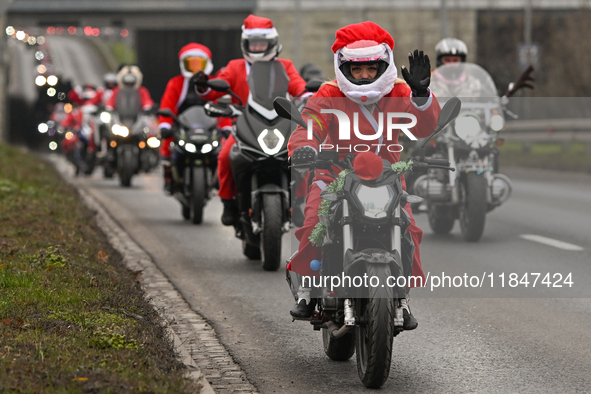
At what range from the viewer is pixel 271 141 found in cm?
955

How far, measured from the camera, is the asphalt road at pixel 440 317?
5.99 m

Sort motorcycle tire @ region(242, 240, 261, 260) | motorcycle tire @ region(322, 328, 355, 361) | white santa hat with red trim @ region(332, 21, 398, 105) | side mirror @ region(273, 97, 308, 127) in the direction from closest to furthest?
side mirror @ region(273, 97, 308, 127) → white santa hat with red trim @ region(332, 21, 398, 105) → motorcycle tire @ region(322, 328, 355, 361) → motorcycle tire @ region(242, 240, 261, 260)

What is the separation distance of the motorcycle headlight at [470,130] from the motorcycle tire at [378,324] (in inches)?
262

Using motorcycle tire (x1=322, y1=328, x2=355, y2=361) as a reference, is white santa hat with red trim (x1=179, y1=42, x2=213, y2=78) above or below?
above

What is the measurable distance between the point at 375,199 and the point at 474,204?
6.36 meters

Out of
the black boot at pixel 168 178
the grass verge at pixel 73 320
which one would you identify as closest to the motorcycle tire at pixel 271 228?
the grass verge at pixel 73 320

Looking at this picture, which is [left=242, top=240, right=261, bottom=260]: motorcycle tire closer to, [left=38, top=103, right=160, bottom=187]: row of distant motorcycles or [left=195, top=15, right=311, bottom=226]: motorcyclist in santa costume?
[left=195, top=15, right=311, bottom=226]: motorcyclist in santa costume

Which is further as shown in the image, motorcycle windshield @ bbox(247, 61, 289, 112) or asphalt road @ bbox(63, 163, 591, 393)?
motorcycle windshield @ bbox(247, 61, 289, 112)

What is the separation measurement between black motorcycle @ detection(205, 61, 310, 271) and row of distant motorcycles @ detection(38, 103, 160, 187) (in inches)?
374

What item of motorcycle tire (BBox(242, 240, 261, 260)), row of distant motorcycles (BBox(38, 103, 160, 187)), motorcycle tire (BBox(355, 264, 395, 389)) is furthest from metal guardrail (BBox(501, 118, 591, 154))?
motorcycle tire (BBox(355, 264, 395, 389))

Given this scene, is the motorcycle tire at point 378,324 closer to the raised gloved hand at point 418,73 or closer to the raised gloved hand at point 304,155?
the raised gloved hand at point 304,155

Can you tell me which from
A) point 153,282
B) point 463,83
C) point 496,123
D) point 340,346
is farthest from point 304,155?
point 463,83

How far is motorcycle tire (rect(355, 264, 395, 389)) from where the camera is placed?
17.5 feet

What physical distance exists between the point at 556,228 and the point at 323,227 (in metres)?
7.90
